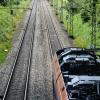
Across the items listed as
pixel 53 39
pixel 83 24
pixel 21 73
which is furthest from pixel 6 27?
pixel 21 73

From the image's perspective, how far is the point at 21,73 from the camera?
2664 cm

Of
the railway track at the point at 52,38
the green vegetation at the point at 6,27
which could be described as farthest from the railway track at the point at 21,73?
the railway track at the point at 52,38

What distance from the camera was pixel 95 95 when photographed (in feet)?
47.7

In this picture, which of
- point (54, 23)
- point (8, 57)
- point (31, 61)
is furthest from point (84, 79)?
point (54, 23)

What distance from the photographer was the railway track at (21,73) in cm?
2190

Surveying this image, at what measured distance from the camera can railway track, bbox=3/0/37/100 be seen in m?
21.9

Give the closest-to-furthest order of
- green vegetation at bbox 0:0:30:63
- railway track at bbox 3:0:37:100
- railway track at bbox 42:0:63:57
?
railway track at bbox 3:0:37:100, green vegetation at bbox 0:0:30:63, railway track at bbox 42:0:63:57

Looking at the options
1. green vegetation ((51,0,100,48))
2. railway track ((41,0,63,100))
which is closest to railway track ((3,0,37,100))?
railway track ((41,0,63,100))

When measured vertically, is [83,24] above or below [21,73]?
above

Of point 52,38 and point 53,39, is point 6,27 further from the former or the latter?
point 53,39

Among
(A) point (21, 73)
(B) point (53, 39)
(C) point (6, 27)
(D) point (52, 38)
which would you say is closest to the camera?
(A) point (21, 73)

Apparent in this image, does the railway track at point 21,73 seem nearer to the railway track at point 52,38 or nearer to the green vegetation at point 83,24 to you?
the railway track at point 52,38

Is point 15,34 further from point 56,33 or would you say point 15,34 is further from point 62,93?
point 62,93

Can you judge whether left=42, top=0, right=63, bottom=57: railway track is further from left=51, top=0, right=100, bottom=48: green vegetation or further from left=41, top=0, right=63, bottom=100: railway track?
left=51, top=0, right=100, bottom=48: green vegetation
